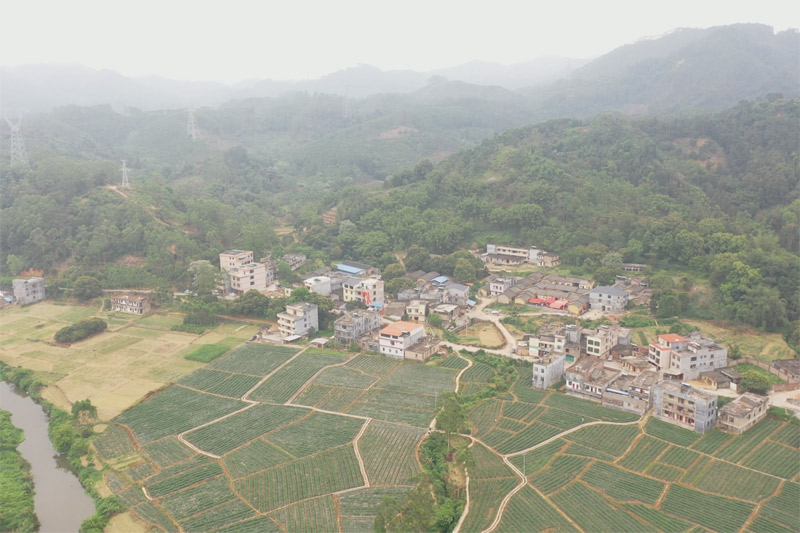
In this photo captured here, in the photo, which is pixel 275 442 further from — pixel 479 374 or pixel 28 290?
pixel 28 290

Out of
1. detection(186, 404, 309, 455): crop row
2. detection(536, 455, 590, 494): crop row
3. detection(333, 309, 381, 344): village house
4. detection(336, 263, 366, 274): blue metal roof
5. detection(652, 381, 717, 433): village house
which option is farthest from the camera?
detection(336, 263, 366, 274): blue metal roof

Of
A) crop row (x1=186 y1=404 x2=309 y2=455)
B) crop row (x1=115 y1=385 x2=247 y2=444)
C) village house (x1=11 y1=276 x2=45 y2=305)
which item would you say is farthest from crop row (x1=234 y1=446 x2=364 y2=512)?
village house (x1=11 y1=276 x2=45 y2=305)

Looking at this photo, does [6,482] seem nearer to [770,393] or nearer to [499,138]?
[770,393]

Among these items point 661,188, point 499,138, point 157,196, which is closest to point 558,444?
point 661,188

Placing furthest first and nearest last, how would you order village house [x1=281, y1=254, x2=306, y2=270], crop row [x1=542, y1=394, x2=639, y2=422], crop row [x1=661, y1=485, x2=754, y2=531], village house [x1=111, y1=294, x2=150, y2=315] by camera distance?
village house [x1=281, y1=254, x2=306, y2=270]
village house [x1=111, y1=294, x2=150, y2=315]
crop row [x1=542, y1=394, x2=639, y2=422]
crop row [x1=661, y1=485, x2=754, y2=531]

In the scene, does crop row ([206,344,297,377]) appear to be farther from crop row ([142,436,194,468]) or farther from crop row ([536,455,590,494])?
crop row ([536,455,590,494])

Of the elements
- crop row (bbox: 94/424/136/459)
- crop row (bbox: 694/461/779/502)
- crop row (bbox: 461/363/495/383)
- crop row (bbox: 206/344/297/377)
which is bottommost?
crop row (bbox: 206/344/297/377)

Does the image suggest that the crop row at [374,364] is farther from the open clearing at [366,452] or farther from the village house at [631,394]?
the village house at [631,394]
